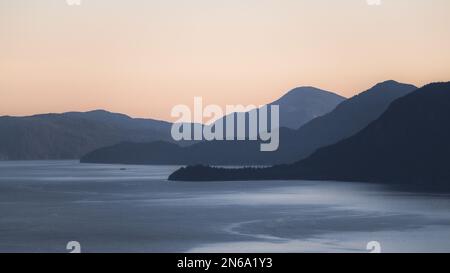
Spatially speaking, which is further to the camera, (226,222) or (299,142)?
(299,142)

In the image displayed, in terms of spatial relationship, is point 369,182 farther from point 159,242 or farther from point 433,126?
point 159,242

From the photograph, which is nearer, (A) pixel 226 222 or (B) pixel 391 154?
(A) pixel 226 222

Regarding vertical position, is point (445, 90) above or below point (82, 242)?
above

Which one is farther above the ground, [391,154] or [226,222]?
[391,154]

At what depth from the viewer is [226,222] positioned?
123 feet

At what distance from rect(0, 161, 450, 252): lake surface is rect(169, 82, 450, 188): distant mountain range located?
2279cm

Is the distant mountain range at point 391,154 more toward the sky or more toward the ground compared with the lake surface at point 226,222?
more toward the sky

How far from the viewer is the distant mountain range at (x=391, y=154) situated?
82312 mm

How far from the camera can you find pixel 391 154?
8812 centimetres

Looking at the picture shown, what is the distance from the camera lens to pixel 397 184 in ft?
253

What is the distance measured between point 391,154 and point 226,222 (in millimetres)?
55183

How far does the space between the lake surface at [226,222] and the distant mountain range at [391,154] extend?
74.8 ft
